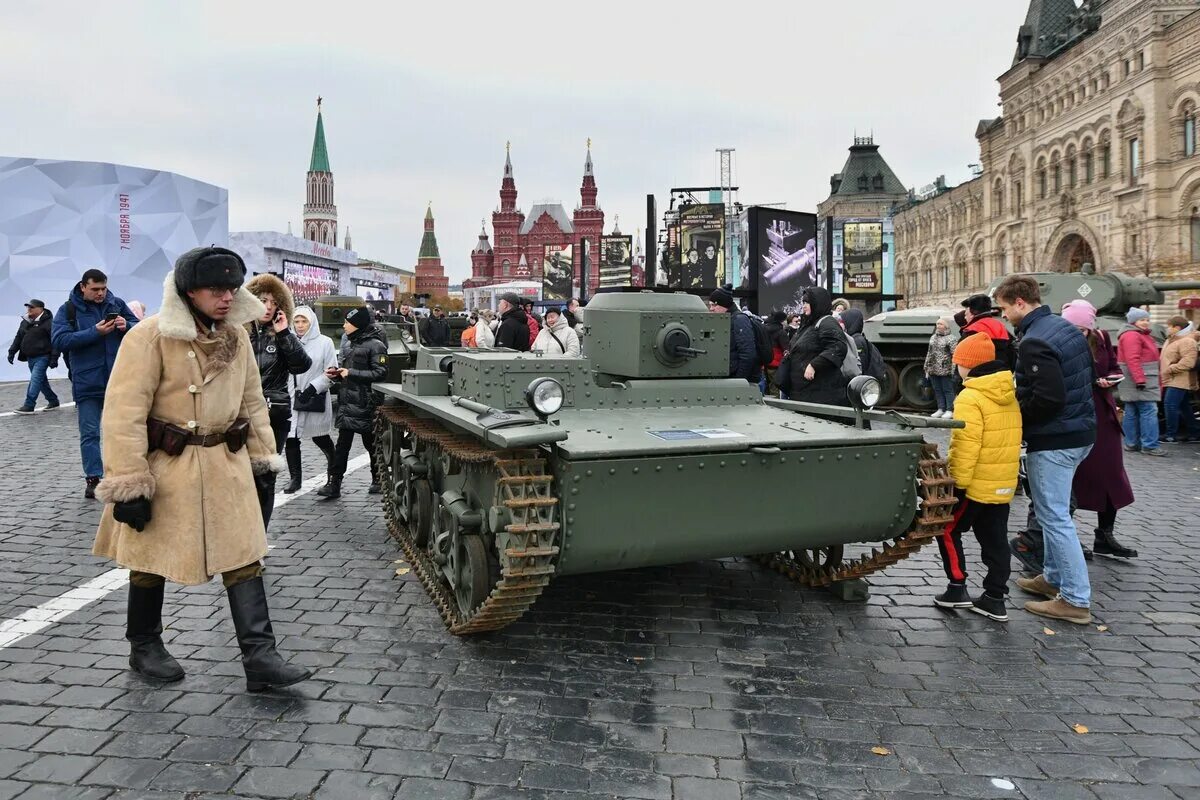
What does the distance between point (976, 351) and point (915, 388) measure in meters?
12.4

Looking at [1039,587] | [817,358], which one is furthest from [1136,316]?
[1039,587]

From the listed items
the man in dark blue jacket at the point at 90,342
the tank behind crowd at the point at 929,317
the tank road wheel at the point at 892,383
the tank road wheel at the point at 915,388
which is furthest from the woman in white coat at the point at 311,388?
the tank road wheel at the point at 915,388

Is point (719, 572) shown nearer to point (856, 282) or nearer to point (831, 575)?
point (831, 575)

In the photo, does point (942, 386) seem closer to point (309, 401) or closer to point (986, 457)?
point (986, 457)

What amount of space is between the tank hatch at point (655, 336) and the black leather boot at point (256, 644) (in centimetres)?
265

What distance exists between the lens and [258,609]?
421 cm

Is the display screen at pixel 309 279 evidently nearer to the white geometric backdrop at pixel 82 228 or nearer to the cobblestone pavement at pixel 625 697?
the white geometric backdrop at pixel 82 228

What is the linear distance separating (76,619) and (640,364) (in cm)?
362

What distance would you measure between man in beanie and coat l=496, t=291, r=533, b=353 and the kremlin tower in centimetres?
13854

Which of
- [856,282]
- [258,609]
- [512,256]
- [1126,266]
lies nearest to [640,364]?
[258,609]

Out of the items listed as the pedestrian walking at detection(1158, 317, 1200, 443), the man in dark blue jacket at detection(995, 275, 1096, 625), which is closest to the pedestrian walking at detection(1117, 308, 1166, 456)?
the pedestrian walking at detection(1158, 317, 1200, 443)

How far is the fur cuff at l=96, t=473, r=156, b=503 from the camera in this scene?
3787mm

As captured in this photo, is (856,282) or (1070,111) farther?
(1070,111)

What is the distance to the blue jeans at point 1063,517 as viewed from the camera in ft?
17.2
